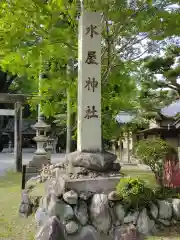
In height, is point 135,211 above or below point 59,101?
below

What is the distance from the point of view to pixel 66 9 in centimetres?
806

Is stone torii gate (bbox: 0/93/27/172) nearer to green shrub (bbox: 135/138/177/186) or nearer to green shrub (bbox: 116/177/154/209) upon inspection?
green shrub (bbox: 135/138/177/186)

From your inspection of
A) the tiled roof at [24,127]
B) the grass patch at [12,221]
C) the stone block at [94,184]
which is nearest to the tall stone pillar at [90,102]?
the stone block at [94,184]

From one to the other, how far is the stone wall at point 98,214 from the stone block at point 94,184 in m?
0.11

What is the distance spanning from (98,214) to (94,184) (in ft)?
2.34

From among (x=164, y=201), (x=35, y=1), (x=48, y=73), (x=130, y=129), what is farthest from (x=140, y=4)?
(x=130, y=129)

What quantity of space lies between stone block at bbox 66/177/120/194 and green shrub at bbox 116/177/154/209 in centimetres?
33

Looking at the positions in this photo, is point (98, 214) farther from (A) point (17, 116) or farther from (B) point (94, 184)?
(A) point (17, 116)

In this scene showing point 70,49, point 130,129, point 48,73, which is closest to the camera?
point 70,49

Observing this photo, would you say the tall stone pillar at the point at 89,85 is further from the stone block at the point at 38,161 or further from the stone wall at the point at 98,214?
the stone block at the point at 38,161

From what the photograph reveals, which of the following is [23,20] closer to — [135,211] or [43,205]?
[43,205]

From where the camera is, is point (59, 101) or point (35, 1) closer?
point (35, 1)

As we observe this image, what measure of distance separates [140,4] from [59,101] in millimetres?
5506

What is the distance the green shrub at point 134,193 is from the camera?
571 cm
